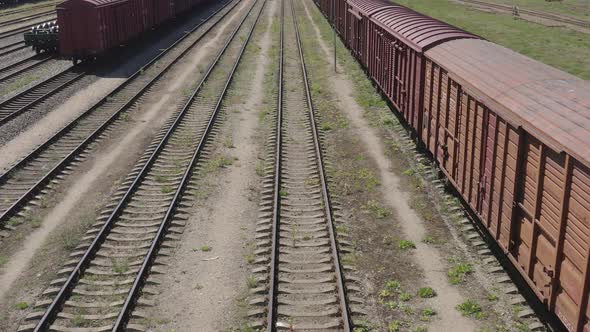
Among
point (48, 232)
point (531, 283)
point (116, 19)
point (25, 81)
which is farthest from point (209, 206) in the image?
point (116, 19)

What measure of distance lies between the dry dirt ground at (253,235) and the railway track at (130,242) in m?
0.45

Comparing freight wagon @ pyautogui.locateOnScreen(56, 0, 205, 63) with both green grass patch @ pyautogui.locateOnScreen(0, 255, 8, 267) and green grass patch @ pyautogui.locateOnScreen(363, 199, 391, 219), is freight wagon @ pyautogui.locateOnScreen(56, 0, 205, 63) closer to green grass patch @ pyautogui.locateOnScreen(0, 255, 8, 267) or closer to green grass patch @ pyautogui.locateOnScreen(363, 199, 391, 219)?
green grass patch @ pyautogui.locateOnScreen(0, 255, 8, 267)

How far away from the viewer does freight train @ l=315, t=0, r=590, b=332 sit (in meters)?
8.67

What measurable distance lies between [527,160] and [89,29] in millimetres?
28283

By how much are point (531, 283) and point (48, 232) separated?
10.4 m

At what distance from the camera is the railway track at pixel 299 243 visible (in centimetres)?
1076

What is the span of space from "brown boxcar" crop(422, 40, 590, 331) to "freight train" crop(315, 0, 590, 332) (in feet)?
0.06

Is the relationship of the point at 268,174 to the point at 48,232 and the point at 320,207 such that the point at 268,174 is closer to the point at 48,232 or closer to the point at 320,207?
the point at 320,207

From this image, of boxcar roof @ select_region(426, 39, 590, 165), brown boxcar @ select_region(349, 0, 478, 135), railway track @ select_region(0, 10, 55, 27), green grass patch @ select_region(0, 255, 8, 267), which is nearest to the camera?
boxcar roof @ select_region(426, 39, 590, 165)

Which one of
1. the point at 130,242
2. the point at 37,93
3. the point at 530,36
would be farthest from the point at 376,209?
the point at 530,36

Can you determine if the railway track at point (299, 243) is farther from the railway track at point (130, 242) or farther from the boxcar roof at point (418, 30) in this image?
the boxcar roof at point (418, 30)

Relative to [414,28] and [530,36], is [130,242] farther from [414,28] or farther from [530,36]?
[530,36]

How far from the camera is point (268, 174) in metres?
17.9

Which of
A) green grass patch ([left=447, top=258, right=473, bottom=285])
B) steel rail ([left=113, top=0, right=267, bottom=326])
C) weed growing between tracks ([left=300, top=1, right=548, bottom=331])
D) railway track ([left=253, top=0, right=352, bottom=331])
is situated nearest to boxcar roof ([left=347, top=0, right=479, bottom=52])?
weed growing between tracks ([left=300, top=1, right=548, bottom=331])
